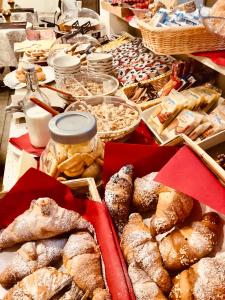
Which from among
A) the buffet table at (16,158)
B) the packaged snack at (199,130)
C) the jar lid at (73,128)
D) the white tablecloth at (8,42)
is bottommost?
the white tablecloth at (8,42)

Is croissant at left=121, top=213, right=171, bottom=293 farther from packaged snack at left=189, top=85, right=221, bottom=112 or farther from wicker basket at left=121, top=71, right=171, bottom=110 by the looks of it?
wicker basket at left=121, top=71, right=171, bottom=110

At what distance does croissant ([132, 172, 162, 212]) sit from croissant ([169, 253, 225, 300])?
268 mm

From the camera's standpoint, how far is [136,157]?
1098mm

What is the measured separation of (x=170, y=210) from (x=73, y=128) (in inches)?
15.6

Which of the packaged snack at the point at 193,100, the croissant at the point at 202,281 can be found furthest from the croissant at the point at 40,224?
the packaged snack at the point at 193,100

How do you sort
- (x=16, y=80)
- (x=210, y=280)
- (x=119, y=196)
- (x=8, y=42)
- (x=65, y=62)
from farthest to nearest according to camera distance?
(x=8, y=42) < (x=16, y=80) < (x=65, y=62) < (x=119, y=196) < (x=210, y=280)

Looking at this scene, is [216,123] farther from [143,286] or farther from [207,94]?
[143,286]

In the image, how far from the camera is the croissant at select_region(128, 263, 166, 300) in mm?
747

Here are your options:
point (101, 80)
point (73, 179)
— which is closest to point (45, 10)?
point (101, 80)

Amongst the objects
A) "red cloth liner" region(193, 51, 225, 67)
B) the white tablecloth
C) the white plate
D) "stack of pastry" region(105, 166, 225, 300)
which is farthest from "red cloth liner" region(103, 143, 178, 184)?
the white tablecloth

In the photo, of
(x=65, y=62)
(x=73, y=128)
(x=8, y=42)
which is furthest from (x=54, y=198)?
(x=8, y=42)

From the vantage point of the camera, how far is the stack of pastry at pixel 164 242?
A: 2.46ft

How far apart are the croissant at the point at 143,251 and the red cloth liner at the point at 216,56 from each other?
2.54 feet

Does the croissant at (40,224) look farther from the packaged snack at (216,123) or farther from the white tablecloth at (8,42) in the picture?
the white tablecloth at (8,42)
